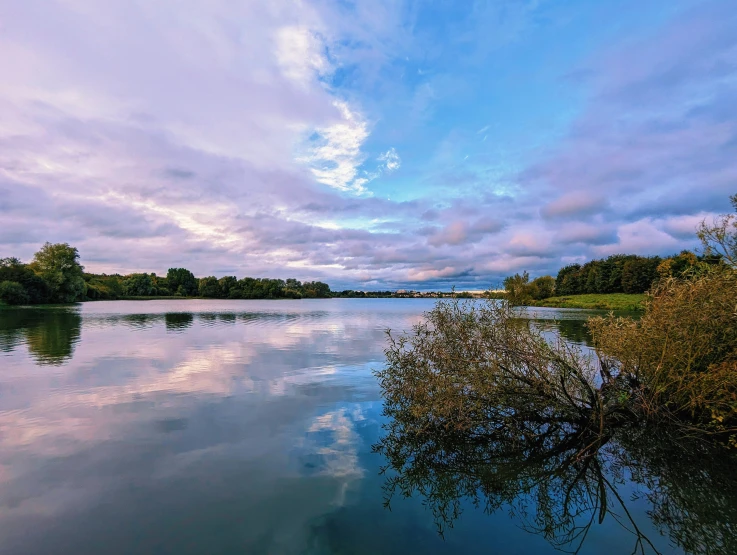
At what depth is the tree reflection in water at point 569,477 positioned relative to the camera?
7.38m

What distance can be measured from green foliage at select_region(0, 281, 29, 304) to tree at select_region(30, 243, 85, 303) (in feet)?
35.0

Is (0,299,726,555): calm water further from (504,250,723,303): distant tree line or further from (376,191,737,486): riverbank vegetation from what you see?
(504,250,723,303): distant tree line

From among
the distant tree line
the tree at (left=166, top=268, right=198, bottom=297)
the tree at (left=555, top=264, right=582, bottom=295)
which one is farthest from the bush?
the tree at (left=166, top=268, right=198, bottom=297)

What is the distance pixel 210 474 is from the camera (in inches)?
353

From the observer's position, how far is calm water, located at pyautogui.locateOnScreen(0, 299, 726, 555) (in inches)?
266

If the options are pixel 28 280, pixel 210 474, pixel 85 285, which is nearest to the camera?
pixel 210 474

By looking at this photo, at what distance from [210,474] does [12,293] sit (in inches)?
3956

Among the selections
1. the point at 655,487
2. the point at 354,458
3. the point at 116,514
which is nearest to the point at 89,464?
the point at 116,514

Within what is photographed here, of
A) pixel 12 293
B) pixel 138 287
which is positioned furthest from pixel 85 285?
pixel 138 287

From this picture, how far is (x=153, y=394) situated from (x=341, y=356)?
12.4 metres

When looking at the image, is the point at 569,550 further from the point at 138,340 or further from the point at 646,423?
the point at 138,340

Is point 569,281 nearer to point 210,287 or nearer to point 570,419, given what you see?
point 570,419

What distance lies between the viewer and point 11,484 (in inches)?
329

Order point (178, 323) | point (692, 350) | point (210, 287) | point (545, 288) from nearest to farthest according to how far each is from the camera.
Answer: point (692, 350) → point (178, 323) → point (545, 288) → point (210, 287)
